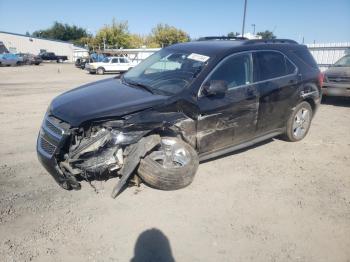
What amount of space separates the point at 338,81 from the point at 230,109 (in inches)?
283

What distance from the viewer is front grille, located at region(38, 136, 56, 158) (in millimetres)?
3756

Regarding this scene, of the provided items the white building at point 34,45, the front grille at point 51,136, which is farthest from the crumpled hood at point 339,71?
the white building at point 34,45

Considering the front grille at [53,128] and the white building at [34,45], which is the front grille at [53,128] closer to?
the front grille at [53,128]

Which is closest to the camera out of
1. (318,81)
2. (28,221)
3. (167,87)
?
(28,221)

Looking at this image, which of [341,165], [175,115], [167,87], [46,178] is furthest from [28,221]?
[341,165]

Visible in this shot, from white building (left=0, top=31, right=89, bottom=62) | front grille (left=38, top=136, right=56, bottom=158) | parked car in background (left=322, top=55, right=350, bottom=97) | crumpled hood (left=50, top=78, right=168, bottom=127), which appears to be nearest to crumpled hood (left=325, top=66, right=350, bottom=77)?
parked car in background (left=322, top=55, right=350, bottom=97)

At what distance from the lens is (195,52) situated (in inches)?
192

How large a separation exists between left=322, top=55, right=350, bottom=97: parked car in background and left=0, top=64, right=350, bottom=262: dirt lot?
17.8ft

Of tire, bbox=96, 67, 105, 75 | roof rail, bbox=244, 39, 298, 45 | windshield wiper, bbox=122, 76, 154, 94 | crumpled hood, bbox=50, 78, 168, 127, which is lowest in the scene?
tire, bbox=96, 67, 105, 75

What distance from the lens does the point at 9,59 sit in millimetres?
37625

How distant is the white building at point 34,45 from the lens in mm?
58125

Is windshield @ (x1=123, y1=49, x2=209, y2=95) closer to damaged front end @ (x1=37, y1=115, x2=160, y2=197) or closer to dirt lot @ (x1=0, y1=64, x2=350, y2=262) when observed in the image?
damaged front end @ (x1=37, y1=115, x2=160, y2=197)

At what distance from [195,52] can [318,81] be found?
2927 millimetres

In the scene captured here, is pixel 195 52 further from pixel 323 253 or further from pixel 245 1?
pixel 245 1
